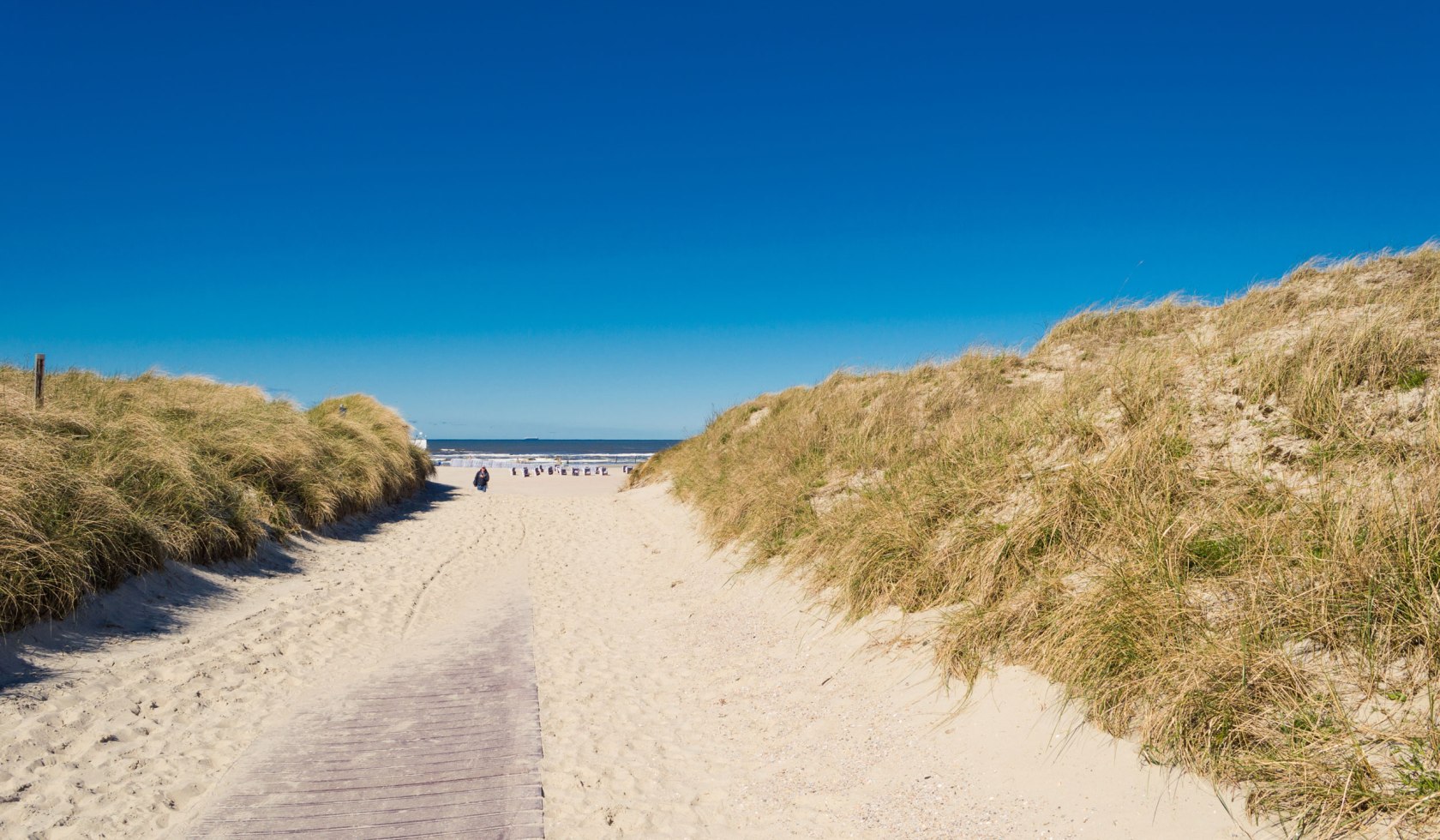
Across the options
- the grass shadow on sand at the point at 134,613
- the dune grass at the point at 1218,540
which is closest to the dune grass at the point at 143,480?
the grass shadow on sand at the point at 134,613

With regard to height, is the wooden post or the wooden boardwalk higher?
the wooden post

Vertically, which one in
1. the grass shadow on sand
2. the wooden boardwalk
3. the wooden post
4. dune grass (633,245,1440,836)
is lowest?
the wooden boardwalk

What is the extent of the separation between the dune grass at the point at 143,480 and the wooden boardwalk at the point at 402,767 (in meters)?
2.87

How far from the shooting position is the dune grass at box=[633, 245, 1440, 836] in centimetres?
322

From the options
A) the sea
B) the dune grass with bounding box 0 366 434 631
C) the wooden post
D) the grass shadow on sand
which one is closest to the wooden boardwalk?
the grass shadow on sand

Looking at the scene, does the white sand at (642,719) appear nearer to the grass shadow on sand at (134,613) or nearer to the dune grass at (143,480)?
the grass shadow on sand at (134,613)

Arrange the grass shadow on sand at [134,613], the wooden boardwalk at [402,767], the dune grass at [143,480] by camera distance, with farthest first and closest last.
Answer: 1. the dune grass at [143,480]
2. the grass shadow on sand at [134,613]
3. the wooden boardwalk at [402,767]

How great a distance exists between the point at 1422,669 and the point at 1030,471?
11.2 ft

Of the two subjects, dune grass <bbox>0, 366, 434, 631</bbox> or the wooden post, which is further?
the wooden post

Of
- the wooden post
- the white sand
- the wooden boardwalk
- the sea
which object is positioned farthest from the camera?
the sea

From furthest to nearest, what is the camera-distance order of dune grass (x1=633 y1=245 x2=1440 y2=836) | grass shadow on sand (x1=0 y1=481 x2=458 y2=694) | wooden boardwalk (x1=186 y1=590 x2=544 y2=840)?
1. grass shadow on sand (x1=0 y1=481 x2=458 y2=694)
2. wooden boardwalk (x1=186 y1=590 x2=544 y2=840)
3. dune grass (x1=633 y1=245 x2=1440 y2=836)

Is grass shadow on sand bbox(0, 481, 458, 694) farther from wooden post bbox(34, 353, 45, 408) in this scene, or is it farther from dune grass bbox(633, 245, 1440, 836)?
dune grass bbox(633, 245, 1440, 836)

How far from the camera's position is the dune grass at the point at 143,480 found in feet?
20.5

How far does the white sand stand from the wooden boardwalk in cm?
20
